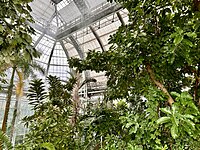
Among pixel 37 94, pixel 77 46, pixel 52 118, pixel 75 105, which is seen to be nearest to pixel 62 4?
pixel 77 46

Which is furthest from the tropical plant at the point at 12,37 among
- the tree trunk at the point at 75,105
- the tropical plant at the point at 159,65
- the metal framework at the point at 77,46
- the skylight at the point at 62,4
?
the metal framework at the point at 77,46

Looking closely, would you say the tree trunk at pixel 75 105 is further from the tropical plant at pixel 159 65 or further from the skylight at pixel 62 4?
the skylight at pixel 62 4

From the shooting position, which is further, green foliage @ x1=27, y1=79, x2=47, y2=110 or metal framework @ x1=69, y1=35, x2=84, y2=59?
metal framework @ x1=69, y1=35, x2=84, y2=59

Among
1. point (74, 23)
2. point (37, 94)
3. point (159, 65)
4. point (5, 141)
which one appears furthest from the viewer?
point (74, 23)

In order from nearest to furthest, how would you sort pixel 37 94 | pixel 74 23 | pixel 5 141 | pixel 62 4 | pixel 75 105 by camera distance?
1. pixel 5 141
2. pixel 75 105
3. pixel 37 94
4. pixel 74 23
5. pixel 62 4

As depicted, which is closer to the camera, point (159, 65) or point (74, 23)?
point (159, 65)

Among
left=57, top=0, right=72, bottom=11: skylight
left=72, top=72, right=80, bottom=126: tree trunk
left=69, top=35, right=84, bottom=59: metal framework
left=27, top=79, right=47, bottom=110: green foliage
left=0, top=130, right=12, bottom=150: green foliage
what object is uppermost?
left=57, top=0, right=72, bottom=11: skylight

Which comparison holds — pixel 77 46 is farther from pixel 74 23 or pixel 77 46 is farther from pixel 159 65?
pixel 159 65

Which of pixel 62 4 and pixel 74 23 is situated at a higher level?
pixel 62 4

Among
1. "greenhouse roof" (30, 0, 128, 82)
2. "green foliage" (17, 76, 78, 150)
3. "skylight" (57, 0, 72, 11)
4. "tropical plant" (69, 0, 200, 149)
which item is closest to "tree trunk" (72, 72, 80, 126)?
"green foliage" (17, 76, 78, 150)

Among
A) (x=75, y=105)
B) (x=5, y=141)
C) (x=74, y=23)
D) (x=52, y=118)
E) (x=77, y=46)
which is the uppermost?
(x=77, y=46)

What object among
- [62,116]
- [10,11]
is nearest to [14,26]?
[10,11]

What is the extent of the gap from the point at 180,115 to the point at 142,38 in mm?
742

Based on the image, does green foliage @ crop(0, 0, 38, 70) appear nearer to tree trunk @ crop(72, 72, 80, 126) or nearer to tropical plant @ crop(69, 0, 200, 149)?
tropical plant @ crop(69, 0, 200, 149)
